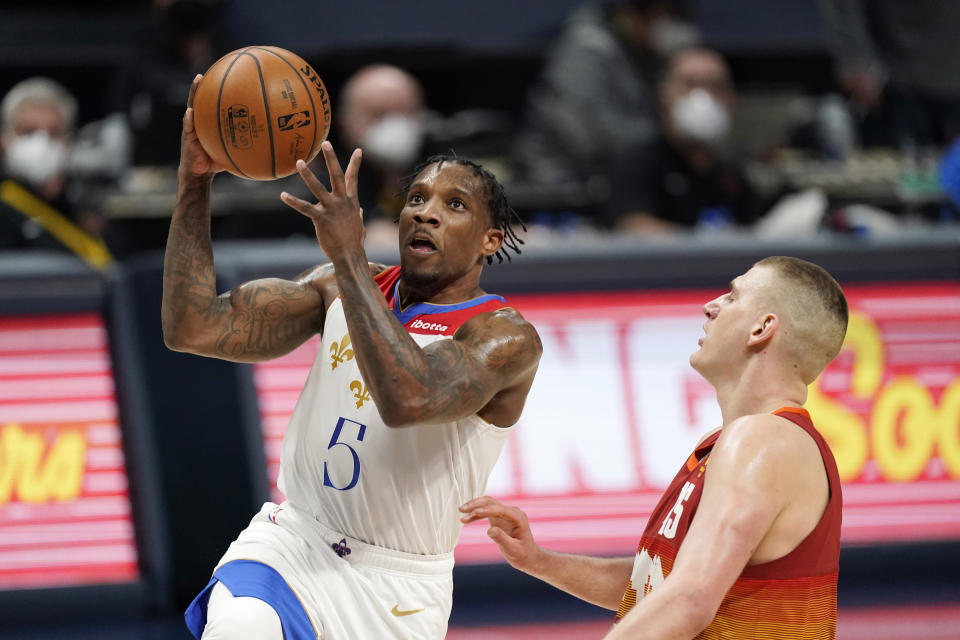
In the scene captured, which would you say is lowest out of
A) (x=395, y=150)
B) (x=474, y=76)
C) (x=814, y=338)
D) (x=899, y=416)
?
(x=899, y=416)

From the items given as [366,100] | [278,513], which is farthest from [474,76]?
[278,513]

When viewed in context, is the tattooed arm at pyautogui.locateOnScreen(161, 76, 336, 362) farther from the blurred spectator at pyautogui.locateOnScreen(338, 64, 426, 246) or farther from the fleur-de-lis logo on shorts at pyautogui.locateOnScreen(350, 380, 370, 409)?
the blurred spectator at pyautogui.locateOnScreen(338, 64, 426, 246)

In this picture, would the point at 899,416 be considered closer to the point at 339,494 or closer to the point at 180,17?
the point at 339,494

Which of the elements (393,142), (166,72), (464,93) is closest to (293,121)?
(393,142)

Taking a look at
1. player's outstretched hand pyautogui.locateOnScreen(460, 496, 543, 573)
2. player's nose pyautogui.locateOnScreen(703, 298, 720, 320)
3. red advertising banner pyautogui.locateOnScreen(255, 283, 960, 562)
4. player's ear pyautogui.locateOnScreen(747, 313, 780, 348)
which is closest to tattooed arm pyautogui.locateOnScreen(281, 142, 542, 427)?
player's outstretched hand pyautogui.locateOnScreen(460, 496, 543, 573)

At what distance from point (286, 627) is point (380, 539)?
1.33 ft

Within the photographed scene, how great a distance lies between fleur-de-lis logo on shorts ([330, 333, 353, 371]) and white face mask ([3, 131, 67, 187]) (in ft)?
15.1

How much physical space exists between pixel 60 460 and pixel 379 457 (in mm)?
2843

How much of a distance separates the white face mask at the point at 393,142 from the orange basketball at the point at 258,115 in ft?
12.8

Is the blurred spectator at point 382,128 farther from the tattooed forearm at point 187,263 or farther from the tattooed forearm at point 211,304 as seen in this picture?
the tattooed forearm at point 187,263

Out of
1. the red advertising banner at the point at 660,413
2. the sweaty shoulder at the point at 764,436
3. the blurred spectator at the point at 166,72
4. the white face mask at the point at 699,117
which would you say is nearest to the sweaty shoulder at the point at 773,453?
the sweaty shoulder at the point at 764,436

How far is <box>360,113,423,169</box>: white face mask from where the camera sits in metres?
7.78

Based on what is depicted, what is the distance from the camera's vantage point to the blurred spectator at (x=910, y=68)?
933cm

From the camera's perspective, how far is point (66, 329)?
242 inches
